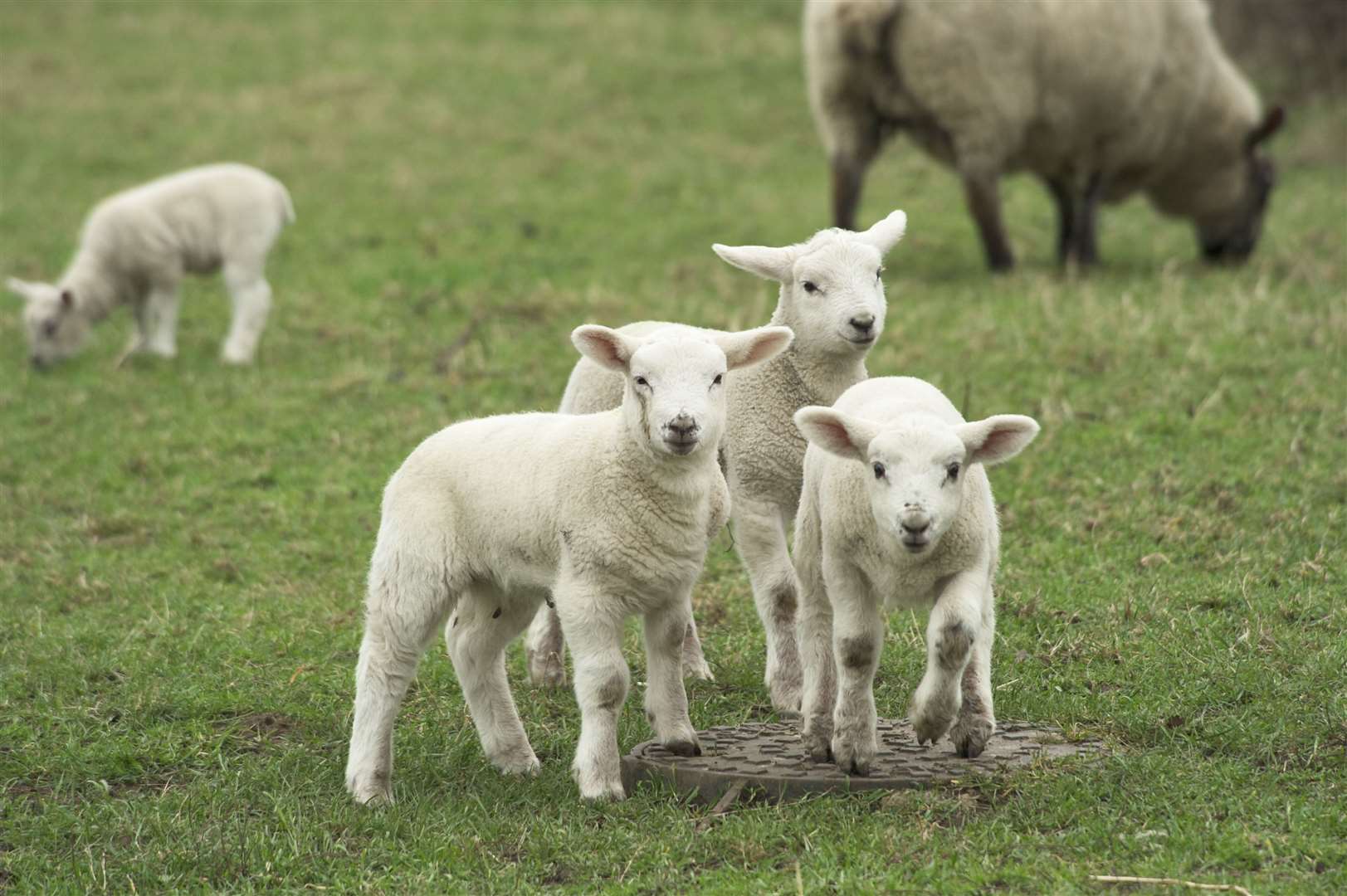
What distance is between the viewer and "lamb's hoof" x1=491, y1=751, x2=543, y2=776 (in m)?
5.71

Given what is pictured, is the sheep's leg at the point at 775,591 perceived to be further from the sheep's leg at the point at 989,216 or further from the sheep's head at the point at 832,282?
the sheep's leg at the point at 989,216

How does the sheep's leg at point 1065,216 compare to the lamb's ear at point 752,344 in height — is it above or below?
below

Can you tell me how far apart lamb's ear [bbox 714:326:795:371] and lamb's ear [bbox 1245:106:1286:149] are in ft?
31.9

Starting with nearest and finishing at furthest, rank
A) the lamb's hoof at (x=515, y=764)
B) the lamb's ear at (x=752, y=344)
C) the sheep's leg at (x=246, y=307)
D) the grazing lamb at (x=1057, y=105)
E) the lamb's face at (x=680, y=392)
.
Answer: the lamb's face at (x=680, y=392), the lamb's ear at (x=752, y=344), the lamb's hoof at (x=515, y=764), the sheep's leg at (x=246, y=307), the grazing lamb at (x=1057, y=105)

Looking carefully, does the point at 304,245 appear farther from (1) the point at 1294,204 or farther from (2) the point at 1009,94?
(1) the point at 1294,204

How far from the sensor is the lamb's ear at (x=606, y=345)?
5289 mm

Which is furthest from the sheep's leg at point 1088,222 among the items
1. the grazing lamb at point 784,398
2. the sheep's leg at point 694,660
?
the sheep's leg at point 694,660

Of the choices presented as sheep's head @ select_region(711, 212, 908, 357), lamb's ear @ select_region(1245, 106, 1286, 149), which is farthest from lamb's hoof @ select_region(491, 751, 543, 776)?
lamb's ear @ select_region(1245, 106, 1286, 149)

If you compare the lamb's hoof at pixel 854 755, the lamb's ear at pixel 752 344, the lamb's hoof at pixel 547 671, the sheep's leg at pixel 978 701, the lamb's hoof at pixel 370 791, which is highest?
the lamb's ear at pixel 752 344

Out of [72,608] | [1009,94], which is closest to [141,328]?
[72,608]

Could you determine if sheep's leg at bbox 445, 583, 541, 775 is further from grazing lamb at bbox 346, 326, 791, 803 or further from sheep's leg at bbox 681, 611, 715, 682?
sheep's leg at bbox 681, 611, 715, 682

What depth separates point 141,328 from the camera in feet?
40.7

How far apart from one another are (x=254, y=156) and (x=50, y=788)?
12678 millimetres

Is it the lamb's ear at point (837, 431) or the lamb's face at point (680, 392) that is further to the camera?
the lamb's face at point (680, 392)
